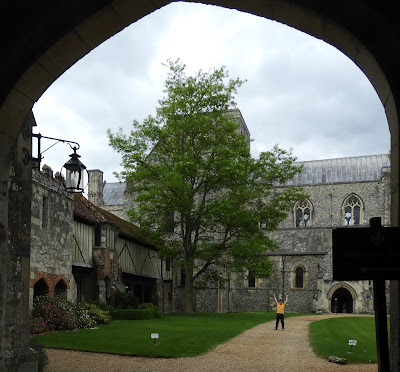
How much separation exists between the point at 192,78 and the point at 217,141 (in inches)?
135

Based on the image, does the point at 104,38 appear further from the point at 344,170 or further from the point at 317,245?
the point at 344,170

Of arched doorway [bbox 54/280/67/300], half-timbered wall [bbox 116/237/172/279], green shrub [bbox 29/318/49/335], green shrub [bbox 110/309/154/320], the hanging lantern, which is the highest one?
the hanging lantern

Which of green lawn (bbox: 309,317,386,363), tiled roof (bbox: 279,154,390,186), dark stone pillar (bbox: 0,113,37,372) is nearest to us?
dark stone pillar (bbox: 0,113,37,372)

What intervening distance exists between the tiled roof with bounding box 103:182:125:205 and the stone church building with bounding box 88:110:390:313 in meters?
15.2

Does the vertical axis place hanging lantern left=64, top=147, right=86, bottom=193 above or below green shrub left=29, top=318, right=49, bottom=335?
above

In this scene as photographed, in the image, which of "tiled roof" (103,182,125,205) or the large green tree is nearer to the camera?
the large green tree

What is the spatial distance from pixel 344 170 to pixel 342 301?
14.0 meters

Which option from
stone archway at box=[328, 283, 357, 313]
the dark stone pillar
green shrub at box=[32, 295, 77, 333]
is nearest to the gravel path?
the dark stone pillar

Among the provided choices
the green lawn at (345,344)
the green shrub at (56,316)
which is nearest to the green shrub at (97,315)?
the green shrub at (56,316)

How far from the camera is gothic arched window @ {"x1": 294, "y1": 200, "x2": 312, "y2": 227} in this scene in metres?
47.7

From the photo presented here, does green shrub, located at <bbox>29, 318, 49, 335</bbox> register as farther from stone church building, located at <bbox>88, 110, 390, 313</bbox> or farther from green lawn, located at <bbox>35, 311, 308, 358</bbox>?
stone church building, located at <bbox>88, 110, 390, 313</bbox>

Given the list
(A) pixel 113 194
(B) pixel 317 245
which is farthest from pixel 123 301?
(A) pixel 113 194

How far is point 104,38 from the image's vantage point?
13.9 ft

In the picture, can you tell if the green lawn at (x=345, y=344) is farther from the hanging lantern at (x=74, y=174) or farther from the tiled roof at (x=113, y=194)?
the tiled roof at (x=113, y=194)
